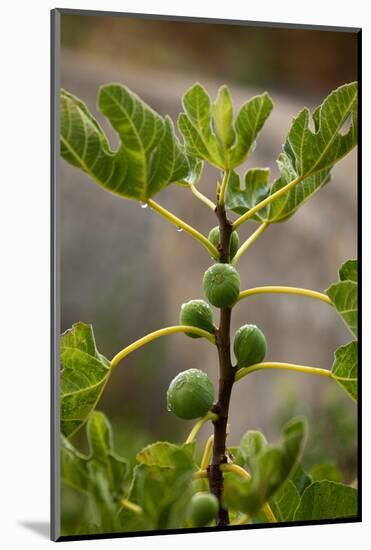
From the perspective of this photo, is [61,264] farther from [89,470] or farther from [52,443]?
[89,470]

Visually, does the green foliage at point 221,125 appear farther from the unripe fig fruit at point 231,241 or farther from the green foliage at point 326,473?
the green foliage at point 326,473

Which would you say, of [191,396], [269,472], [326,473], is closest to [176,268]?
[326,473]

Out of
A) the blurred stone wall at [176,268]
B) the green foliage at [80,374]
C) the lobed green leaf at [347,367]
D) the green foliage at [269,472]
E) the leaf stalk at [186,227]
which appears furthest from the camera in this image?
the blurred stone wall at [176,268]

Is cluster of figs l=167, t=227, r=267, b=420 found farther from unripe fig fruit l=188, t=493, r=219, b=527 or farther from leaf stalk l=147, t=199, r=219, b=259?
unripe fig fruit l=188, t=493, r=219, b=527

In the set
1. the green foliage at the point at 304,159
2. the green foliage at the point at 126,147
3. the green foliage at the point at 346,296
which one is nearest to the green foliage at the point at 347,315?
the green foliage at the point at 346,296

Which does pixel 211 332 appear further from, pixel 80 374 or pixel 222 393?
pixel 80 374
